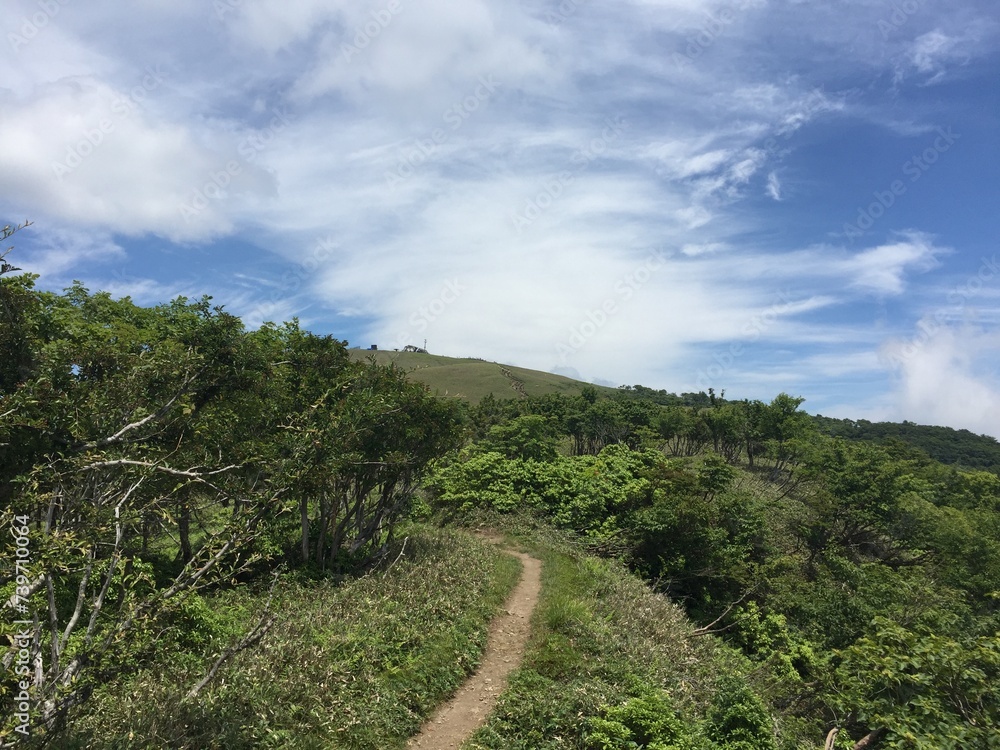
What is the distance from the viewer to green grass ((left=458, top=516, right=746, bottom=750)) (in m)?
7.68

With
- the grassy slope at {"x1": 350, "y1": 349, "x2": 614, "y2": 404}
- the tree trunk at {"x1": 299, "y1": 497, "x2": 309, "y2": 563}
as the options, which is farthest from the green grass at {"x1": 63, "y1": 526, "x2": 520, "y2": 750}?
the grassy slope at {"x1": 350, "y1": 349, "x2": 614, "y2": 404}

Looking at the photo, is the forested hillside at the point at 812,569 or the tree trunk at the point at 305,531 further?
the tree trunk at the point at 305,531

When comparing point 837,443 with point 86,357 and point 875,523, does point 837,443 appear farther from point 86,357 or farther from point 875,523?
point 86,357

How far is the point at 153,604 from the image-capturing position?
168 inches

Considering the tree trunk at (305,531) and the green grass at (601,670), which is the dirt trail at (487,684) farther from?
the tree trunk at (305,531)

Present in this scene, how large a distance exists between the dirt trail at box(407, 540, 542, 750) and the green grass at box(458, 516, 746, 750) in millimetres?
286

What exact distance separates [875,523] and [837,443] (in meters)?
17.9

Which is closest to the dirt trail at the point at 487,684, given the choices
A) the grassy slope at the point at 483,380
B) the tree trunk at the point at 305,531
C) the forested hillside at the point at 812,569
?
the forested hillside at the point at 812,569

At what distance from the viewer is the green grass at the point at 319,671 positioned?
585 centimetres

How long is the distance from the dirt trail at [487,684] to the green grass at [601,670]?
286 mm

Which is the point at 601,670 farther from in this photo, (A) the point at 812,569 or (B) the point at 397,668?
(A) the point at 812,569

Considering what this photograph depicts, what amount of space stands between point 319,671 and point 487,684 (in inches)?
124

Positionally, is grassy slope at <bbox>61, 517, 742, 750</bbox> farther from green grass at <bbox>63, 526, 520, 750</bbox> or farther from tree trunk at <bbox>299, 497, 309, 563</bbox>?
tree trunk at <bbox>299, 497, 309, 563</bbox>

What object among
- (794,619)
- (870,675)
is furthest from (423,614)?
(794,619)
